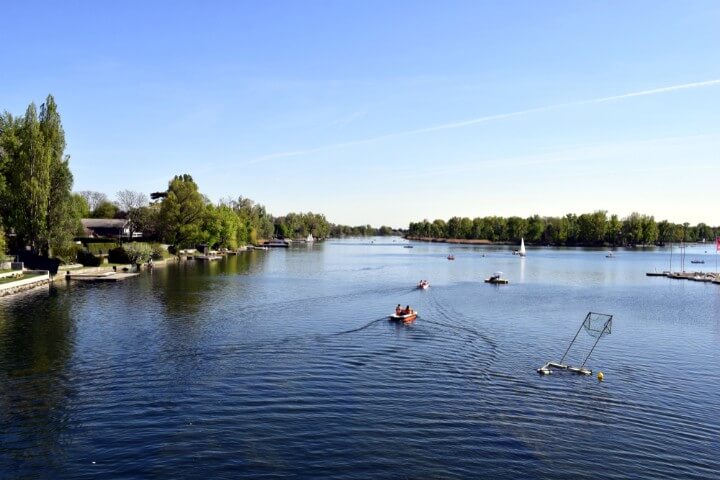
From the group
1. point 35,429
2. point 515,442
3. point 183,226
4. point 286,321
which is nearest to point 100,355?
point 35,429

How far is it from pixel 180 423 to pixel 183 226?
120 meters

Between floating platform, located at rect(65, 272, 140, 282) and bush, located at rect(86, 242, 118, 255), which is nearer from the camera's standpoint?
floating platform, located at rect(65, 272, 140, 282)

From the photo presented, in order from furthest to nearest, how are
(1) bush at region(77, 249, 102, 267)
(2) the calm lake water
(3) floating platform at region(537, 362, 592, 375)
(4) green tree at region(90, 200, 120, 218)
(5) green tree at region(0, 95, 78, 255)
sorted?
(4) green tree at region(90, 200, 120, 218)
(1) bush at region(77, 249, 102, 267)
(5) green tree at region(0, 95, 78, 255)
(3) floating platform at region(537, 362, 592, 375)
(2) the calm lake water

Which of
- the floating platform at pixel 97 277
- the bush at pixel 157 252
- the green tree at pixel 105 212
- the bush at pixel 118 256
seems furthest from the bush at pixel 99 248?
the green tree at pixel 105 212

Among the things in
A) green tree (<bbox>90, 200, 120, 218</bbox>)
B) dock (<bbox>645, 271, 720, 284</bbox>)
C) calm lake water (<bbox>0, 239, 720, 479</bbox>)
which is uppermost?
green tree (<bbox>90, 200, 120, 218</bbox>)

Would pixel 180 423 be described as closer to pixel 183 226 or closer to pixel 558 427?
pixel 558 427


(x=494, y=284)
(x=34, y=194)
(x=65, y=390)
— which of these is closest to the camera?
(x=65, y=390)

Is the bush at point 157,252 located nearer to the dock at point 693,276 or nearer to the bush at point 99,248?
the bush at point 99,248

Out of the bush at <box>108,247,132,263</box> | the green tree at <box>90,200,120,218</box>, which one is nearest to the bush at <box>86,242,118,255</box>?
the bush at <box>108,247,132,263</box>

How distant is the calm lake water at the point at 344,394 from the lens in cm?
2191

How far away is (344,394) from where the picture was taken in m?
29.9

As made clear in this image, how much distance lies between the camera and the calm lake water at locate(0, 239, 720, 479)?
21906mm

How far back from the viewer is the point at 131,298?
65.6 meters

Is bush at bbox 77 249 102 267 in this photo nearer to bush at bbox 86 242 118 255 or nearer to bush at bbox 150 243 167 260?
bush at bbox 86 242 118 255
